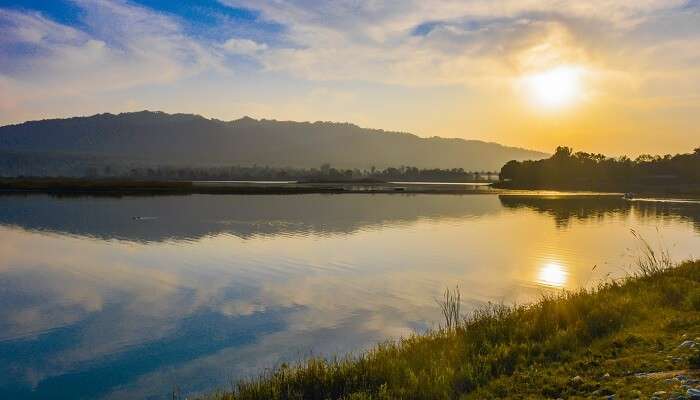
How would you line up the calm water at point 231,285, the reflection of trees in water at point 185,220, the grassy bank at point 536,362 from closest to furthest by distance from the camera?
1. the grassy bank at point 536,362
2. the calm water at point 231,285
3. the reflection of trees in water at point 185,220

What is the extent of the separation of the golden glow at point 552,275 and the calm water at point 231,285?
0.18 m

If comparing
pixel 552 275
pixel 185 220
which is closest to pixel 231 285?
pixel 552 275

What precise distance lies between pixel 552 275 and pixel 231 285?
20.6 m

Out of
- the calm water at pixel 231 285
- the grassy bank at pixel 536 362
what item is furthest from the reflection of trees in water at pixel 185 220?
the grassy bank at pixel 536 362

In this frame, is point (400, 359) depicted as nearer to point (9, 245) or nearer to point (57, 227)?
point (9, 245)

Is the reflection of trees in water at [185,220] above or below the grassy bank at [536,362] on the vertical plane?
below

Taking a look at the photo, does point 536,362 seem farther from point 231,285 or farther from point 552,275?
point 552,275

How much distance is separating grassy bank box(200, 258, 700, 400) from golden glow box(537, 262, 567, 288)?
1175 centimetres

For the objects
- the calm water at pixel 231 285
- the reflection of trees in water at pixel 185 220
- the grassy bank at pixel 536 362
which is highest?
the grassy bank at pixel 536 362

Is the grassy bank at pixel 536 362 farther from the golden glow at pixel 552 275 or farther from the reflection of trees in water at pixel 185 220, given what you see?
the reflection of trees in water at pixel 185 220

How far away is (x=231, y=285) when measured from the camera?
30812 millimetres

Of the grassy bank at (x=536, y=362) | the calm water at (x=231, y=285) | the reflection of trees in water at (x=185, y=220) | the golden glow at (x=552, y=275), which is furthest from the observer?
the reflection of trees in water at (x=185, y=220)

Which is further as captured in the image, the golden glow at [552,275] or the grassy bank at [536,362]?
the golden glow at [552,275]

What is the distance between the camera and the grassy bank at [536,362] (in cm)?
1169
